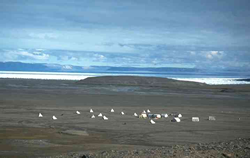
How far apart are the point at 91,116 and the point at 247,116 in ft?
26.9

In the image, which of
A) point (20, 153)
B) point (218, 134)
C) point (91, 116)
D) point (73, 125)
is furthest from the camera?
point (91, 116)

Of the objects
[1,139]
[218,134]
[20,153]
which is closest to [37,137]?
[1,139]

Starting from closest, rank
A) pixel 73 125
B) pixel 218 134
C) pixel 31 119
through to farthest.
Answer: pixel 218 134
pixel 73 125
pixel 31 119

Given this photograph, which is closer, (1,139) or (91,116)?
(1,139)

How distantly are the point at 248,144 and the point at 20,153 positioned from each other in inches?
249

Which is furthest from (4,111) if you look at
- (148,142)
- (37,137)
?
(148,142)

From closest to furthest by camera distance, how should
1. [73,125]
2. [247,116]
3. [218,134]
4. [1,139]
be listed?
1. [1,139]
2. [218,134]
3. [73,125]
4. [247,116]

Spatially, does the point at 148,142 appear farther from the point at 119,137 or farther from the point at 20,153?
the point at 20,153

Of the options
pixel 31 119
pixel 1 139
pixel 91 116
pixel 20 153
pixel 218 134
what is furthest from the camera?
pixel 91 116

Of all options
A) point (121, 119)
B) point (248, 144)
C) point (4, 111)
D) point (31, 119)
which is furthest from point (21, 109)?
point (248, 144)

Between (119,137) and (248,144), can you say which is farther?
(119,137)

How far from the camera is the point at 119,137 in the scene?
16031 millimetres

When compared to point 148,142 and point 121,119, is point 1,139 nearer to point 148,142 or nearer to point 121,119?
point 148,142

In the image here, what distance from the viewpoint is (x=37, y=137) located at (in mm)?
15688
